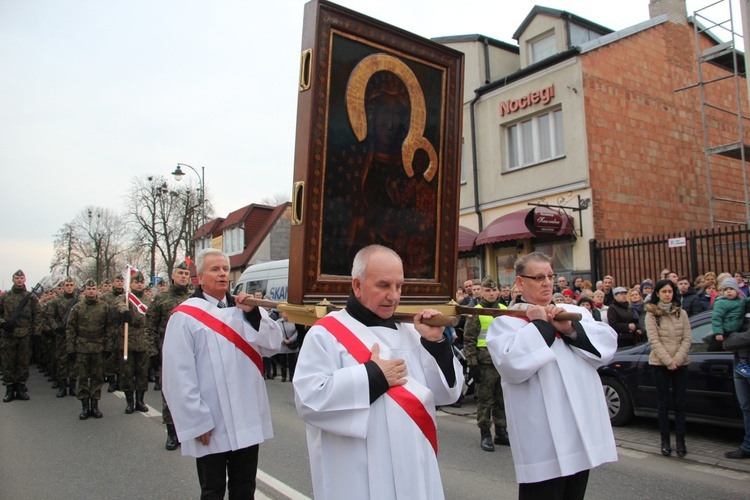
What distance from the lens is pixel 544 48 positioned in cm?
1827

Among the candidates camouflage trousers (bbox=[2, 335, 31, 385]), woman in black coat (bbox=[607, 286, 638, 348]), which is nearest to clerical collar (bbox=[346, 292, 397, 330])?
woman in black coat (bbox=[607, 286, 638, 348])

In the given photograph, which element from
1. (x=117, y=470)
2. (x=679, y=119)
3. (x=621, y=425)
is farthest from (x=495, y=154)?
(x=117, y=470)

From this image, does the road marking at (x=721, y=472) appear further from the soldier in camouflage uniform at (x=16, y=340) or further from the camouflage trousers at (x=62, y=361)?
the soldier in camouflage uniform at (x=16, y=340)

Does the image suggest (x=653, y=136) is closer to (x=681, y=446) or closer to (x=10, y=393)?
(x=681, y=446)

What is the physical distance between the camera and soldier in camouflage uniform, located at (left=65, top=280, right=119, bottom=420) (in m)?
9.09

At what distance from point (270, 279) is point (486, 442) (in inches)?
465

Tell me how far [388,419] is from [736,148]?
51.5ft

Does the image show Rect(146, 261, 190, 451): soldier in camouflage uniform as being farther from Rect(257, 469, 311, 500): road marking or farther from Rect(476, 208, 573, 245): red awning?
Rect(476, 208, 573, 245): red awning

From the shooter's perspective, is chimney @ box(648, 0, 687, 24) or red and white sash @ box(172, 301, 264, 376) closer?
red and white sash @ box(172, 301, 264, 376)

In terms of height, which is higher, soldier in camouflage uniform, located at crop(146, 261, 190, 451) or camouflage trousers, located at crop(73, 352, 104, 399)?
soldier in camouflage uniform, located at crop(146, 261, 190, 451)

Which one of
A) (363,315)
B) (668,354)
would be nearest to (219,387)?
(363,315)

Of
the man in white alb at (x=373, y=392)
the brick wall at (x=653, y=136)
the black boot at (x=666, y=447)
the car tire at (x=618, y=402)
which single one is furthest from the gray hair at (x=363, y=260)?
the brick wall at (x=653, y=136)

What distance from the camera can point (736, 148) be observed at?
15.0 metres

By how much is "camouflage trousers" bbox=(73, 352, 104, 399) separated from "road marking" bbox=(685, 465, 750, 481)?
8075 millimetres
